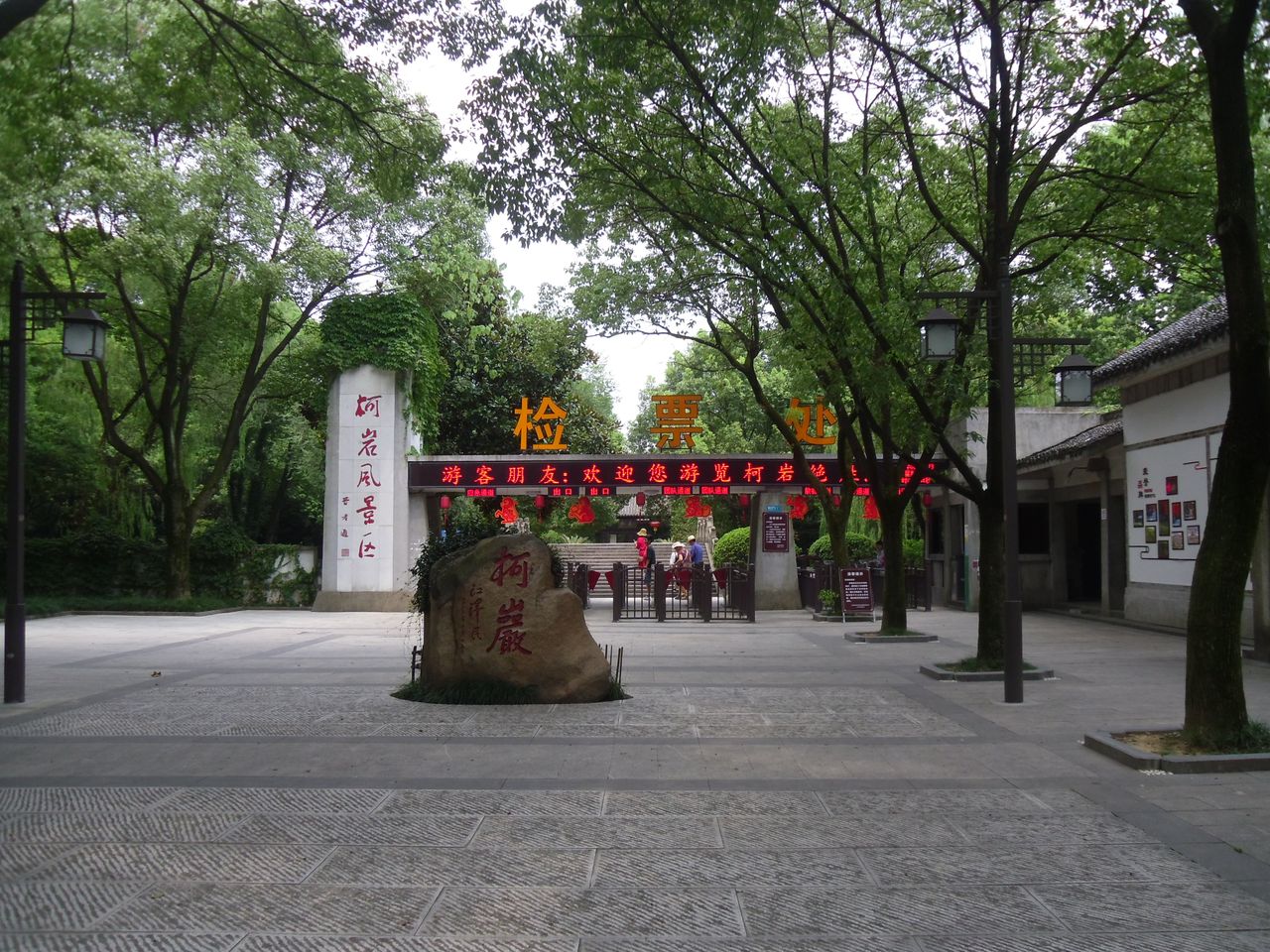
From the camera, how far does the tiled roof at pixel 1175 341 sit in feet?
41.7

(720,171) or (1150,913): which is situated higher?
(720,171)

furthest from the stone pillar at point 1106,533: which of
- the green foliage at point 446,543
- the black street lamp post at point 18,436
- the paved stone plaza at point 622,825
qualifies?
the black street lamp post at point 18,436

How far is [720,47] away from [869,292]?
3.64 meters

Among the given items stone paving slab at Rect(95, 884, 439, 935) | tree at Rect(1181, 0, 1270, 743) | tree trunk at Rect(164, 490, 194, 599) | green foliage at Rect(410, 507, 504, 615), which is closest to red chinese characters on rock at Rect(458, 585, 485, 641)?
green foliage at Rect(410, 507, 504, 615)

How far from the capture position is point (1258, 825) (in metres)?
5.45

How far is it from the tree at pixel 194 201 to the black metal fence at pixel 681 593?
7956 millimetres

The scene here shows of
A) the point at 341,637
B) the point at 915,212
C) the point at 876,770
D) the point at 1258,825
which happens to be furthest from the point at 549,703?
the point at 915,212

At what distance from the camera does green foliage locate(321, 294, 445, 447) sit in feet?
72.5

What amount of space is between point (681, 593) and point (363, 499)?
7.15 meters

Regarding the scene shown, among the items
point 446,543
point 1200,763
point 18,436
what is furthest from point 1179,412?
point 18,436

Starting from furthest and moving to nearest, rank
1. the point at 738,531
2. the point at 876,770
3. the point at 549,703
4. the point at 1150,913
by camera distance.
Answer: the point at 738,531 → the point at 549,703 → the point at 876,770 → the point at 1150,913

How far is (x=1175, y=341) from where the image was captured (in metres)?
13.5

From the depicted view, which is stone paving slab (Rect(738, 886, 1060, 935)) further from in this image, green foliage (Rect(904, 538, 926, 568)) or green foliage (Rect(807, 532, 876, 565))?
green foliage (Rect(904, 538, 926, 568))

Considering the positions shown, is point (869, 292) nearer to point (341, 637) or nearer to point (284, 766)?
point (284, 766)
